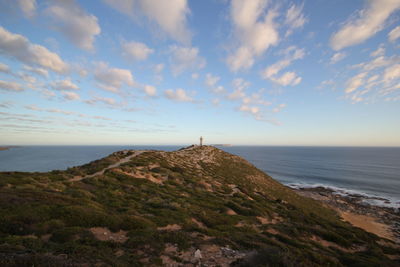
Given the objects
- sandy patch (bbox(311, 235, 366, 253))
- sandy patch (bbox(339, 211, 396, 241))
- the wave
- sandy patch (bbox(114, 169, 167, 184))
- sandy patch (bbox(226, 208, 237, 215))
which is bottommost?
the wave

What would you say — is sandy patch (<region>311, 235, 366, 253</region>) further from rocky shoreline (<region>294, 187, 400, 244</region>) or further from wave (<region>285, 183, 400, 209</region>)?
wave (<region>285, 183, 400, 209</region>)

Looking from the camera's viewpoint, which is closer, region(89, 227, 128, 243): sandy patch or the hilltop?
the hilltop

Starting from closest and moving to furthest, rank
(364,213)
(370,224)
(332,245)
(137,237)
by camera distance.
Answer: (137,237)
(332,245)
(370,224)
(364,213)

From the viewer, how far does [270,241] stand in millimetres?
10164

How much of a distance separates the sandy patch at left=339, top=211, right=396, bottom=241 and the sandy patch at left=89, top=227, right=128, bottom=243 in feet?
125

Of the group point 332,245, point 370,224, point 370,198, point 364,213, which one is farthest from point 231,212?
point 370,198

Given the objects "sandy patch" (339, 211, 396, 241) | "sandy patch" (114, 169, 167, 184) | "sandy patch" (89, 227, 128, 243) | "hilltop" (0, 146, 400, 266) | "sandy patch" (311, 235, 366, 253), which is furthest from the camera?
"sandy patch" (339, 211, 396, 241)

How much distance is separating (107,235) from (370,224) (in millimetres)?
46158

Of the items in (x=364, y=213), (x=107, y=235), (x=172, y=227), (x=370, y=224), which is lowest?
(x=364, y=213)

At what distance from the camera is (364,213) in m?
39.3

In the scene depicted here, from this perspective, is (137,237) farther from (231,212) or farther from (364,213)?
(364,213)

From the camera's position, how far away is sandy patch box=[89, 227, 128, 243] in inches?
321

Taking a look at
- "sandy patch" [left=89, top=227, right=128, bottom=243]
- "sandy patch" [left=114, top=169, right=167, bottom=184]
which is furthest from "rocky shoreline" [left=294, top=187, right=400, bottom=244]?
"sandy patch" [left=89, top=227, right=128, bottom=243]

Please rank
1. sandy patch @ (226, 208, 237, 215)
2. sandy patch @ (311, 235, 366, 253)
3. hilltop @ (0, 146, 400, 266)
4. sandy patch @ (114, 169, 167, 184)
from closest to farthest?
1. hilltop @ (0, 146, 400, 266)
2. sandy patch @ (311, 235, 366, 253)
3. sandy patch @ (226, 208, 237, 215)
4. sandy patch @ (114, 169, 167, 184)
